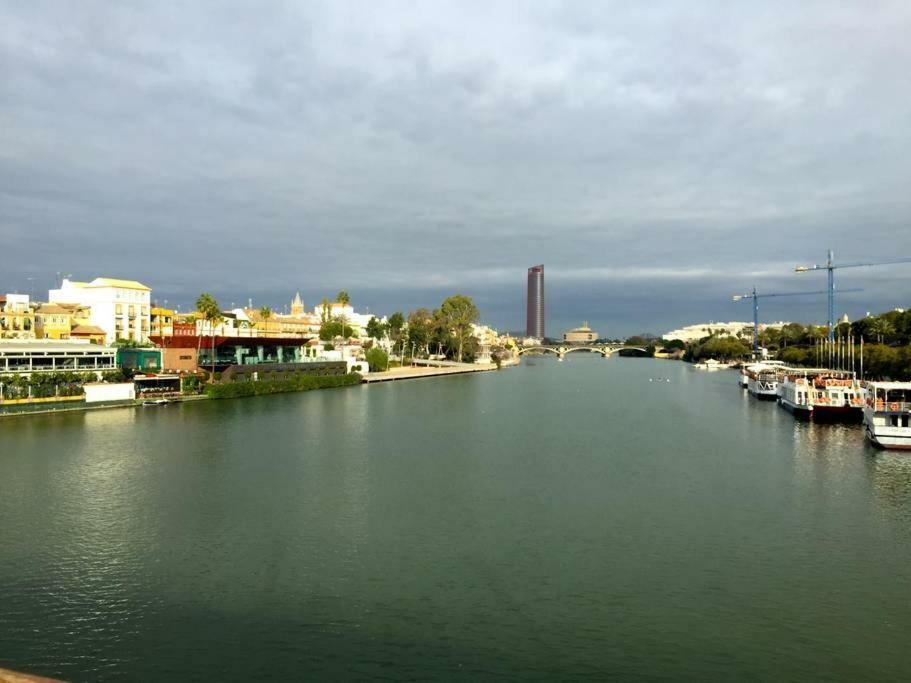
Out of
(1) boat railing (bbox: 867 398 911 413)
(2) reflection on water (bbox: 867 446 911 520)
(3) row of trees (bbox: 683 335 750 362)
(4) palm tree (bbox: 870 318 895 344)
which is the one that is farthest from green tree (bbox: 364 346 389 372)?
(3) row of trees (bbox: 683 335 750 362)

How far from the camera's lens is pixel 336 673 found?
11320 mm

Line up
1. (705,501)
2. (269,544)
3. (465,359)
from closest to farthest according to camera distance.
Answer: (269,544) → (705,501) → (465,359)

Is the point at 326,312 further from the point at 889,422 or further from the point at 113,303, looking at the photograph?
the point at 889,422

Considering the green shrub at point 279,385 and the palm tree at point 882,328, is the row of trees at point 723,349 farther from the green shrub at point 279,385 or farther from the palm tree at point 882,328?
the green shrub at point 279,385

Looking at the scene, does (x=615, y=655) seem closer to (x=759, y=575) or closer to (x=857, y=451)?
(x=759, y=575)

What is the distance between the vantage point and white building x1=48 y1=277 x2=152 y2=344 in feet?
227

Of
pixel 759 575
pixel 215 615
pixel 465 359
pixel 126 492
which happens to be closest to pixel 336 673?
pixel 215 615

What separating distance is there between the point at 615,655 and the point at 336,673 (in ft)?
16.1

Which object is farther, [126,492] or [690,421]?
[690,421]

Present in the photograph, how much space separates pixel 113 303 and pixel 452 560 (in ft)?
211

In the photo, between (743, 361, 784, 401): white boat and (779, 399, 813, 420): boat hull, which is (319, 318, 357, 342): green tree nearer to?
(743, 361, 784, 401): white boat

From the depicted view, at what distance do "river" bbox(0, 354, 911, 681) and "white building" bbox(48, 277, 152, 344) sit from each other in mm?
39938

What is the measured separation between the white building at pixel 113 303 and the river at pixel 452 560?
39938mm

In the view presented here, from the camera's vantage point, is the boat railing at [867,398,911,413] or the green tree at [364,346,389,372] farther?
the green tree at [364,346,389,372]
